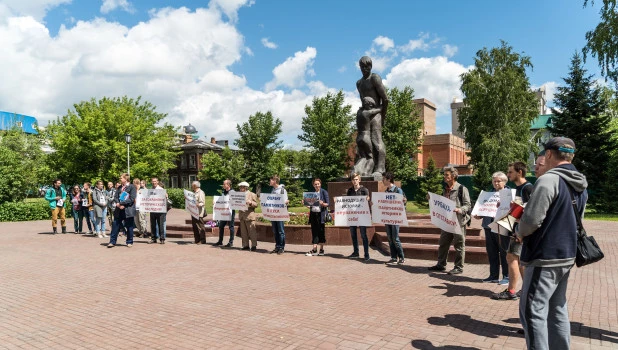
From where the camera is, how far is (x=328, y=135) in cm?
4969

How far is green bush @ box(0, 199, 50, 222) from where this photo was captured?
24.7 meters

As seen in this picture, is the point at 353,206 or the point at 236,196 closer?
the point at 353,206

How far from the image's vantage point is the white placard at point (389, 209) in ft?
30.4

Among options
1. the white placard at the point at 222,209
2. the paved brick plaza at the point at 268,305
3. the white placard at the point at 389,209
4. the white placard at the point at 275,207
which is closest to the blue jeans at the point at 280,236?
the white placard at the point at 275,207

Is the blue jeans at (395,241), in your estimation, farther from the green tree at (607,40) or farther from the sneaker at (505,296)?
the green tree at (607,40)

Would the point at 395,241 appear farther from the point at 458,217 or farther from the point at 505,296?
the point at 505,296

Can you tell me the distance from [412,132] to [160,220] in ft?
131

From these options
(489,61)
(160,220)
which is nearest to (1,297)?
(160,220)

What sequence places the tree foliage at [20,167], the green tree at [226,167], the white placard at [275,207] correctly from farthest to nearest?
the green tree at [226,167]
the tree foliage at [20,167]
the white placard at [275,207]

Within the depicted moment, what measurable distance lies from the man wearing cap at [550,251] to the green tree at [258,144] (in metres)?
49.2

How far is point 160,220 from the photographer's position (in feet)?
43.6

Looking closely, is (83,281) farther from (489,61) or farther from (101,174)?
(489,61)

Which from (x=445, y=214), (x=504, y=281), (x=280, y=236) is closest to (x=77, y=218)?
(x=280, y=236)

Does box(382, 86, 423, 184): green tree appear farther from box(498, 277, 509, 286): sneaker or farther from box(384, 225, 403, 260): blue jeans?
box(498, 277, 509, 286): sneaker
